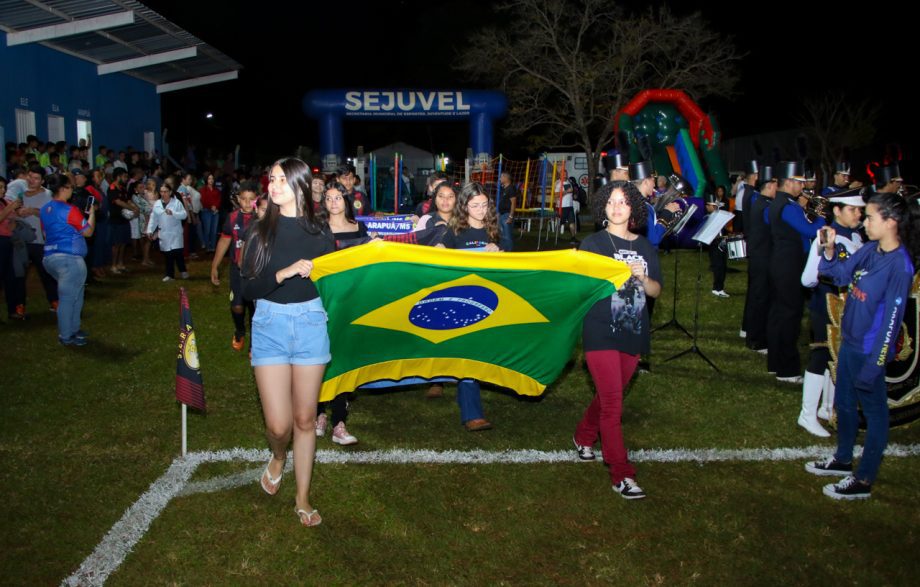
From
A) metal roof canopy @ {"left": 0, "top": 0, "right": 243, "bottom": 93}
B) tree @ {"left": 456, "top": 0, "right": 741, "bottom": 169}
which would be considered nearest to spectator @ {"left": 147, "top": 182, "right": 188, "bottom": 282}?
metal roof canopy @ {"left": 0, "top": 0, "right": 243, "bottom": 93}

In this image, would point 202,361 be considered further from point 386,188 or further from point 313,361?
point 386,188

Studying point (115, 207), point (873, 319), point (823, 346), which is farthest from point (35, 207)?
point (873, 319)

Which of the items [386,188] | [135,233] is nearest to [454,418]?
[135,233]

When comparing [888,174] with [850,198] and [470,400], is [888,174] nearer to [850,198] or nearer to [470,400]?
[850,198]

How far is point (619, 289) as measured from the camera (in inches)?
214

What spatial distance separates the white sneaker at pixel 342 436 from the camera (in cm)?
637

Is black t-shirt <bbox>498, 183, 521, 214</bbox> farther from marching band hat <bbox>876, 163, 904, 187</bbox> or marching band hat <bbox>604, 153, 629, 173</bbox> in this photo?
marching band hat <bbox>876, 163, 904, 187</bbox>

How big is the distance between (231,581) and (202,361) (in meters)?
5.10

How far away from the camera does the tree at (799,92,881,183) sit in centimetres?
3756

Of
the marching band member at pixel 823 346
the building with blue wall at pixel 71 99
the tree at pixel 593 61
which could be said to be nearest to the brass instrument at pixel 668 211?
the marching band member at pixel 823 346

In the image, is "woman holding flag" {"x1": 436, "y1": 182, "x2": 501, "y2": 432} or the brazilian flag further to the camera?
"woman holding flag" {"x1": 436, "y1": 182, "x2": 501, "y2": 432}

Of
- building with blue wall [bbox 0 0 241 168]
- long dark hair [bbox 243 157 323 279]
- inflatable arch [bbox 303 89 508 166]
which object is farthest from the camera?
inflatable arch [bbox 303 89 508 166]

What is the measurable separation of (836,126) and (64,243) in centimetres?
3846

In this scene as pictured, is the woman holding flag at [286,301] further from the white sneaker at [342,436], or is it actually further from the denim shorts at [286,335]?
the white sneaker at [342,436]
